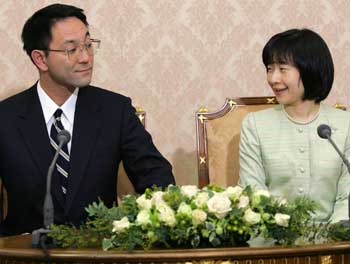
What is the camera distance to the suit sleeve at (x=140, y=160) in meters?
3.50

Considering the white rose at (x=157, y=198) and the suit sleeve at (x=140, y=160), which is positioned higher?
the suit sleeve at (x=140, y=160)

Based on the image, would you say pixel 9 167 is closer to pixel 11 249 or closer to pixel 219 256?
pixel 11 249

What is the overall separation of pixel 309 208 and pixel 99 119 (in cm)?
138

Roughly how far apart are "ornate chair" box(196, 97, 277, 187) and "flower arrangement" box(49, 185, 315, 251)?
4.27ft

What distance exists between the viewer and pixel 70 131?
3.47m

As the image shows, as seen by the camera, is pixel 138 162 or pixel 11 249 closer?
pixel 11 249

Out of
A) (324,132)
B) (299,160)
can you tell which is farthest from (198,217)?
(299,160)

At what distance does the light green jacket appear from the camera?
3.32m

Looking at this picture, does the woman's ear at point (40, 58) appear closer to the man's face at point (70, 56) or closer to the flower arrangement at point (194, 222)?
the man's face at point (70, 56)

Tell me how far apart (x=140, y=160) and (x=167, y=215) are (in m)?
1.25

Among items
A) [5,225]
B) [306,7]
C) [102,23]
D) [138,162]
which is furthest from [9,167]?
[306,7]

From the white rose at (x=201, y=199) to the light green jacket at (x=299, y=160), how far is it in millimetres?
958

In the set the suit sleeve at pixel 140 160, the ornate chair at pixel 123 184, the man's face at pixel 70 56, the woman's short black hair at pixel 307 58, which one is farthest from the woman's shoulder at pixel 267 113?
the man's face at pixel 70 56

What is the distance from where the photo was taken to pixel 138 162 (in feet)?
11.6
